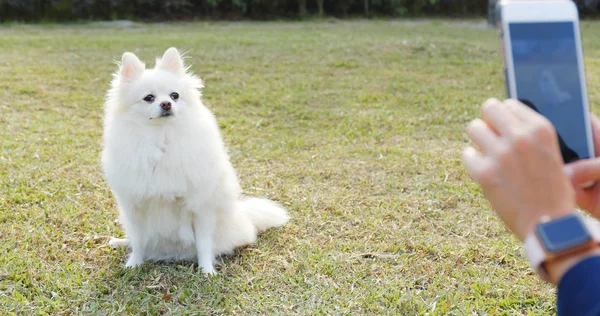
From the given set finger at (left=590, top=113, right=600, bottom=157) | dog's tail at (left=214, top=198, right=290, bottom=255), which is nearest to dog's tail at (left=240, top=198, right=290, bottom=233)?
dog's tail at (left=214, top=198, right=290, bottom=255)

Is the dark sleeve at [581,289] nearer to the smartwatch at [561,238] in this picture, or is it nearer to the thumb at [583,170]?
the smartwatch at [561,238]

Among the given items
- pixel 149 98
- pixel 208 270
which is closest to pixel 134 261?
pixel 208 270

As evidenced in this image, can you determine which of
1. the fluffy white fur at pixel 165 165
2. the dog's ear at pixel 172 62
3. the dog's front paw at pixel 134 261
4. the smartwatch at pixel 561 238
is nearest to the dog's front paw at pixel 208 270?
the fluffy white fur at pixel 165 165

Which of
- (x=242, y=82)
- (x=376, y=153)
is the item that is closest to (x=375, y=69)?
(x=242, y=82)

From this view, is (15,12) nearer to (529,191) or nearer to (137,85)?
(137,85)

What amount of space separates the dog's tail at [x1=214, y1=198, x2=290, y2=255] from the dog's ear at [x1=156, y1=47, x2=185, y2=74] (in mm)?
831

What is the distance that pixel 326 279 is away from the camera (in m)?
2.69

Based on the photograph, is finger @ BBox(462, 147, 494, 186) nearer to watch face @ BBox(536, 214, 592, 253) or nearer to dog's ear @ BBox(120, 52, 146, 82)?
watch face @ BBox(536, 214, 592, 253)

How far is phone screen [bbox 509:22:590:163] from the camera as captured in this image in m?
0.98

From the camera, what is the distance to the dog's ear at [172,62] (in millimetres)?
2678

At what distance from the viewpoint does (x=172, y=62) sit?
271cm

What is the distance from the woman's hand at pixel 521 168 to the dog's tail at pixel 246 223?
2.21 m

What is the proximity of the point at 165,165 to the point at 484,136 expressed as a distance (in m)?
2.04

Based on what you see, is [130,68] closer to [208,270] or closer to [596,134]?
[208,270]
